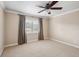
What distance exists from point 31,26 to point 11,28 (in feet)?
5.27

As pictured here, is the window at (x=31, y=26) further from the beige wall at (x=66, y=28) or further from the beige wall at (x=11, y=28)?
the beige wall at (x=66, y=28)

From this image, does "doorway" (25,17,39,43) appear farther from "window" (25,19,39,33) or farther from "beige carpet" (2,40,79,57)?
"beige carpet" (2,40,79,57)

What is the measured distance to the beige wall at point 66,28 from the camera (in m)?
3.66

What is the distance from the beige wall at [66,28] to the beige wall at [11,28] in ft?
9.72

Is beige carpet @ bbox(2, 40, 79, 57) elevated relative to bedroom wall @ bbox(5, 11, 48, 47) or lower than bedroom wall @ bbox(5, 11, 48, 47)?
lower

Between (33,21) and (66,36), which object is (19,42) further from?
(66,36)

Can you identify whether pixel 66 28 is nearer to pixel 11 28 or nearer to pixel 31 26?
pixel 31 26

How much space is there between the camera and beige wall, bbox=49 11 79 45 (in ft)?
12.0

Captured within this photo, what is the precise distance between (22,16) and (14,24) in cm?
78

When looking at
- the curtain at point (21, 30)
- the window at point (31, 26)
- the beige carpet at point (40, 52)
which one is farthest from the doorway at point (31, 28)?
the beige carpet at point (40, 52)

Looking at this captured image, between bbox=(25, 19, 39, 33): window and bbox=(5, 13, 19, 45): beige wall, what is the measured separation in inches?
33.6

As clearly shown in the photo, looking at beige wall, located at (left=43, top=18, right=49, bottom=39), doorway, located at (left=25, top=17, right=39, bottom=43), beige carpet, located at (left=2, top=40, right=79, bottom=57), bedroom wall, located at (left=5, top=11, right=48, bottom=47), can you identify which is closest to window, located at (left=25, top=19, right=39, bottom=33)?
doorway, located at (left=25, top=17, right=39, bottom=43)

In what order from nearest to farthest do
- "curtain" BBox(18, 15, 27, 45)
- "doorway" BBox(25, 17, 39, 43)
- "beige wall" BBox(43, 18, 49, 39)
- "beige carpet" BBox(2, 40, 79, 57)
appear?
1. "beige carpet" BBox(2, 40, 79, 57)
2. "curtain" BBox(18, 15, 27, 45)
3. "doorway" BBox(25, 17, 39, 43)
4. "beige wall" BBox(43, 18, 49, 39)

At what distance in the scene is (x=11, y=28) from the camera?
3828mm
